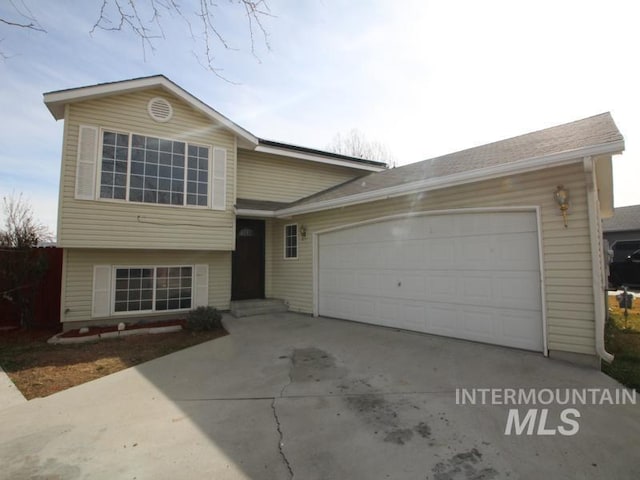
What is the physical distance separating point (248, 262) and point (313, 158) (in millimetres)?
3901

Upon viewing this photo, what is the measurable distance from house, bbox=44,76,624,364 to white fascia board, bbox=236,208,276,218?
0.17 feet

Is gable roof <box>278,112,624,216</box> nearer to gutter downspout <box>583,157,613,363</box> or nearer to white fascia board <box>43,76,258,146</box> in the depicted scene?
gutter downspout <box>583,157,613,363</box>

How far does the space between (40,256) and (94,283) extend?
1510 mm

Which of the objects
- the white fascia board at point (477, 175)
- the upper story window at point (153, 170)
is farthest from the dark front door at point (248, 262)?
the white fascia board at point (477, 175)

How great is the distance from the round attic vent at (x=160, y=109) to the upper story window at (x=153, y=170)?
54 cm

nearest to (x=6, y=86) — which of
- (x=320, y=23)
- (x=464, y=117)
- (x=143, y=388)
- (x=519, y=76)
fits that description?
(x=320, y=23)

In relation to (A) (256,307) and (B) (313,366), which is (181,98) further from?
(B) (313,366)

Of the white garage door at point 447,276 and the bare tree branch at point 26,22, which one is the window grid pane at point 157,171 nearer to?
the white garage door at point 447,276

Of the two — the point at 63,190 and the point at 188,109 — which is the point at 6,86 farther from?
the point at 188,109

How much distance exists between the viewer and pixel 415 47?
3.89 meters

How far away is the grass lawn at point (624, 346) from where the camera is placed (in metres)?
4.16

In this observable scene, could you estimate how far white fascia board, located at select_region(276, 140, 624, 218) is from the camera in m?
4.19

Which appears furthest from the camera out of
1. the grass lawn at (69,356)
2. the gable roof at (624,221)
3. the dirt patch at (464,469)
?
the gable roof at (624,221)

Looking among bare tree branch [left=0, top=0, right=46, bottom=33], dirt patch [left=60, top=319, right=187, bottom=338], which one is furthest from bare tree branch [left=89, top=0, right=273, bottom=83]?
dirt patch [left=60, top=319, right=187, bottom=338]
